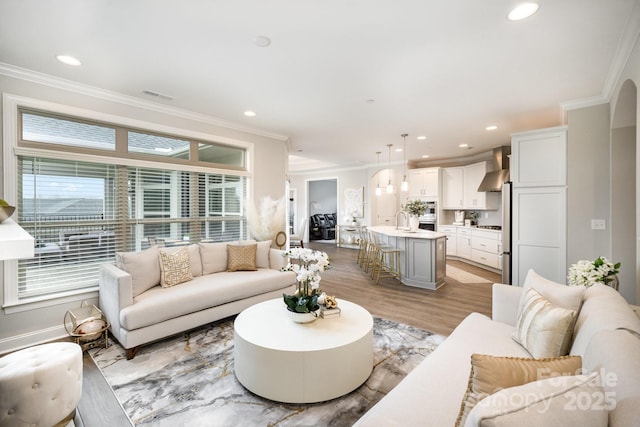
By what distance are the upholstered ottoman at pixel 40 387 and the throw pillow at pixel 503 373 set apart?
87.0 inches

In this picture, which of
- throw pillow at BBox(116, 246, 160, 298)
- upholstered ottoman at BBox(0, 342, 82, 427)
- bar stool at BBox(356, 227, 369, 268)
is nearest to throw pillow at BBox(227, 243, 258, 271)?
throw pillow at BBox(116, 246, 160, 298)

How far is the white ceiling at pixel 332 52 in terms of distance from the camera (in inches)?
78.0

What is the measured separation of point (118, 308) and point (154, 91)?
244 cm

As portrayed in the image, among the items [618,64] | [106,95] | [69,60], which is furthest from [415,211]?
[69,60]

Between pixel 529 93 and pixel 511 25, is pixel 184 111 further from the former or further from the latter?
pixel 529 93

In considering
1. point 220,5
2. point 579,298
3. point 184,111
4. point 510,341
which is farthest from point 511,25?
point 184,111

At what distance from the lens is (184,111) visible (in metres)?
4.02

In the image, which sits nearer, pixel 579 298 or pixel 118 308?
pixel 579 298

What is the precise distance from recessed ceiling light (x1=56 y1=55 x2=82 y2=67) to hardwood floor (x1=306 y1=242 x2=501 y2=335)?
419 centimetres

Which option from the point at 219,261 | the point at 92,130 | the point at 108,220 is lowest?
the point at 219,261

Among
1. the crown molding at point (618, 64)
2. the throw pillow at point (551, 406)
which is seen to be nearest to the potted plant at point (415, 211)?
the crown molding at point (618, 64)

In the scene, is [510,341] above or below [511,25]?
below

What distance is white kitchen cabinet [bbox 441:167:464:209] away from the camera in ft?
24.7

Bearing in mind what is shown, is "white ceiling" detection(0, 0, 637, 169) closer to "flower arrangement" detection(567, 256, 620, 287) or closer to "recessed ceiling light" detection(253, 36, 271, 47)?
"recessed ceiling light" detection(253, 36, 271, 47)
